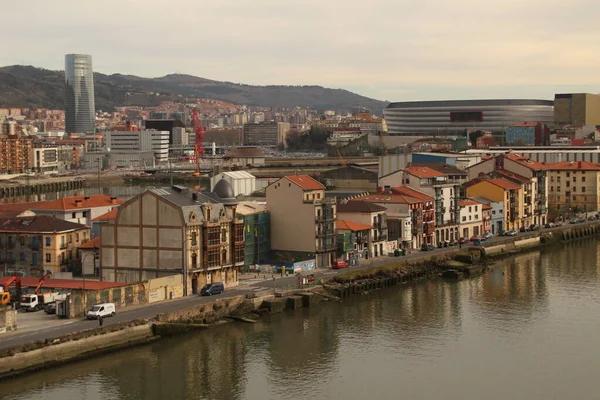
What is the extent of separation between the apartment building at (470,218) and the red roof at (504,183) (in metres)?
2.73

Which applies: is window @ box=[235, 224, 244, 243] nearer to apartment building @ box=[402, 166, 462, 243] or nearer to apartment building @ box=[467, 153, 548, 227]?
apartment building @ box=[402, 166, 462, 243]

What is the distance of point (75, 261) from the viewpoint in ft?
85.8

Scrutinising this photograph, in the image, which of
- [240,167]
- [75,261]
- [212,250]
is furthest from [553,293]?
[240,167]

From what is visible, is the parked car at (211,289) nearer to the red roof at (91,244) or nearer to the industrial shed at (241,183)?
the red roof at (91,244)

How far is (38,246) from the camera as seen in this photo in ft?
84.4

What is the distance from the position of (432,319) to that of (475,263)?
8.96 metres

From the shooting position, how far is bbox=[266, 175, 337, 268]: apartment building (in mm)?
28703

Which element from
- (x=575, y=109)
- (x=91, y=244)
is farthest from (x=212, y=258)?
(x=575, y=109)

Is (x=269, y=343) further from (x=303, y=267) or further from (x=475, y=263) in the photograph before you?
(x=475, y=263)

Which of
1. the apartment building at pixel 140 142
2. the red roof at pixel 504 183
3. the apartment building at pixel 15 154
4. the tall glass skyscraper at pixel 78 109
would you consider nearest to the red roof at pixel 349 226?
the red roof at pixel 504 183

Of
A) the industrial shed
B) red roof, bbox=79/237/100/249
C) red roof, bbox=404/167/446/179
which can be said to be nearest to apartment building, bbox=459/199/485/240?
red roof, bbox=404/167/446/179

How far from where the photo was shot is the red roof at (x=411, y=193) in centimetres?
3453

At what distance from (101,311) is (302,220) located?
365 inches

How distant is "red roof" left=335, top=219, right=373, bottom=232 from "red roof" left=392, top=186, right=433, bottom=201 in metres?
4.11
